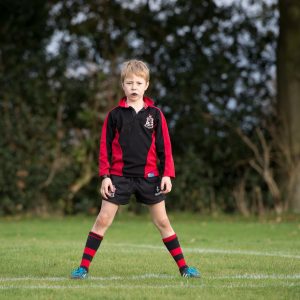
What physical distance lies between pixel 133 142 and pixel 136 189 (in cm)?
40

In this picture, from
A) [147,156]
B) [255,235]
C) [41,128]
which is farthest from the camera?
[41,128]

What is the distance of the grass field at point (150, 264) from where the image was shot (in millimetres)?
6805

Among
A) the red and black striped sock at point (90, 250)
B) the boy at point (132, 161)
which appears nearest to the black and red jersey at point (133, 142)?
the boy at point (132, 161)

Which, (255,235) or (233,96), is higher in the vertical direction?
(233,96)

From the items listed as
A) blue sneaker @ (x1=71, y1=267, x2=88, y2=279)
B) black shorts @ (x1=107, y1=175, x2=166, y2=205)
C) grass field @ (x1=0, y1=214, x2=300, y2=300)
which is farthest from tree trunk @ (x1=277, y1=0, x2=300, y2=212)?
blue sneaker @ (x1=71, y1=267, x2=88, y2=279)

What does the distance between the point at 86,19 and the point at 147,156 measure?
43.9 feet

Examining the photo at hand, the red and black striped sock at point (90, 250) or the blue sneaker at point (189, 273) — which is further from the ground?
the red and black striped sock at point (90, 250)

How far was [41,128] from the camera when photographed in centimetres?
1989

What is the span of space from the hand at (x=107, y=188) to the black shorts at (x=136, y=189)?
3 cm

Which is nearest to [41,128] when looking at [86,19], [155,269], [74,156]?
[74,156]

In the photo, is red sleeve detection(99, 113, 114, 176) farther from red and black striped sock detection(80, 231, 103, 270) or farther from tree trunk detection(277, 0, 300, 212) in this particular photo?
tree trunk detection(277, 0, 300, 212)

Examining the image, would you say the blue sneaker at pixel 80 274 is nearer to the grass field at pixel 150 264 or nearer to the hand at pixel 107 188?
the grass field at pixel 150 264

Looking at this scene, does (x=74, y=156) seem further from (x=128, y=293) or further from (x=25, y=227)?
(x=128, y=293)

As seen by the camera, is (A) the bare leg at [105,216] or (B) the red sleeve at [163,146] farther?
(B) the red sleeve at [163,146]
